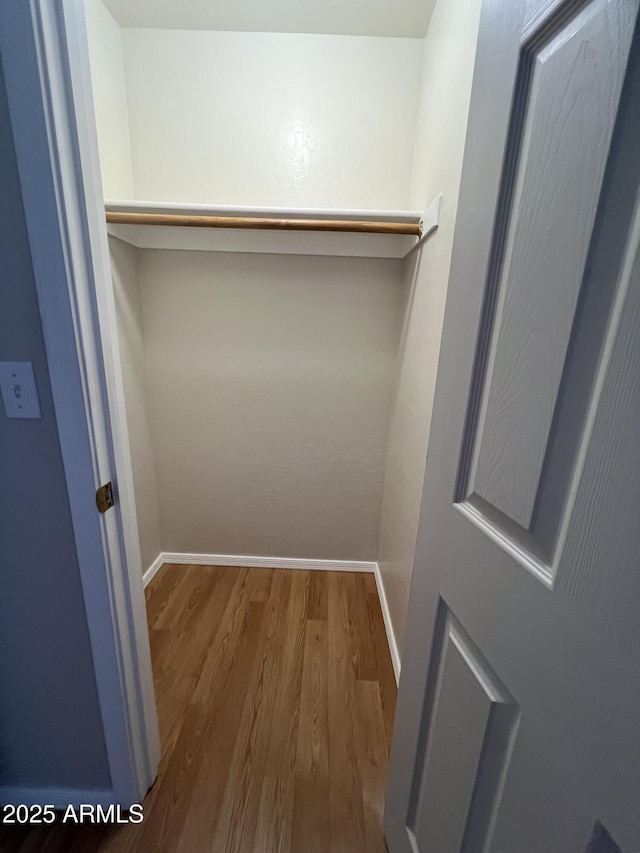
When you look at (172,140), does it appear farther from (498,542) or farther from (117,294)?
(498,542)

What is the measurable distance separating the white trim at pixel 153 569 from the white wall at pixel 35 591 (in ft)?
3.07

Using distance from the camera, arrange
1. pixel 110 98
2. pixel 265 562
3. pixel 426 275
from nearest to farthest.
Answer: pixel 426 275 → pixel 110 98 → pixel 265 562

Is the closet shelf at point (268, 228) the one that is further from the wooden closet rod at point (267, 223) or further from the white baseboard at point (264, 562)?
the white baseboard at point (264, 562)

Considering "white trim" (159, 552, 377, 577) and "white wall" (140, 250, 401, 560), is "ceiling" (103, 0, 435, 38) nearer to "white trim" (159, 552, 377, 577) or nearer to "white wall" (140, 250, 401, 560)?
"white wall" (140, 250, 401, 560)

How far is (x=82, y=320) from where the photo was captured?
0.68m

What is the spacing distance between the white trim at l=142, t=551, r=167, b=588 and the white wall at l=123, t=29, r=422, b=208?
1899 mm

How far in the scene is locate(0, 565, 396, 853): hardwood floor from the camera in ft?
3.17

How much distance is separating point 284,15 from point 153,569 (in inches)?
104

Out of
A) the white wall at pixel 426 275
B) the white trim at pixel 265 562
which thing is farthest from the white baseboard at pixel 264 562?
the white wall at pixel 426 275

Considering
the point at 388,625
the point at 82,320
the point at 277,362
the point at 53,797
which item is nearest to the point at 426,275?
the point at 277,362

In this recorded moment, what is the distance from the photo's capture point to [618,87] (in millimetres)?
343

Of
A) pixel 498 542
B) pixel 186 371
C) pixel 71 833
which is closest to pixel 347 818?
pixel 71 833

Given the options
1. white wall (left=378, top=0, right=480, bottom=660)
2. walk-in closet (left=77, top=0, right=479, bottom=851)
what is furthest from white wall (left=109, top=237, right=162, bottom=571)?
white wall (left=378, top=0, right=480, bottom=660)

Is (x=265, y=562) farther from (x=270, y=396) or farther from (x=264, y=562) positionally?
(x=270, y=396)
